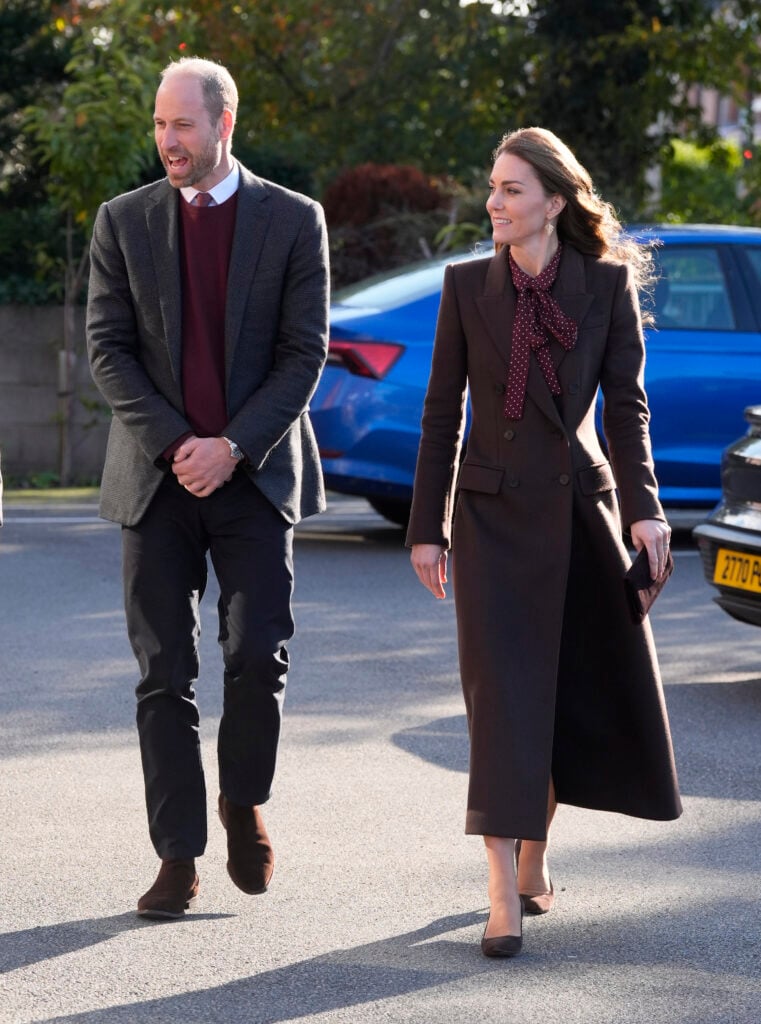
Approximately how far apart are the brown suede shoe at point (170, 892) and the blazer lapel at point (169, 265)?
1146 mm

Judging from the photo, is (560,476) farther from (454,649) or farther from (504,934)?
(454,649)

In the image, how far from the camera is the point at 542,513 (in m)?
4.44

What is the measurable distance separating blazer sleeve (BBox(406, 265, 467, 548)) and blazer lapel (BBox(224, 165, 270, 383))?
457 mm

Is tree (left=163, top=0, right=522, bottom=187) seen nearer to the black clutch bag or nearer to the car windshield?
the car windshield

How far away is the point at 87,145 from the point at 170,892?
10.4 m

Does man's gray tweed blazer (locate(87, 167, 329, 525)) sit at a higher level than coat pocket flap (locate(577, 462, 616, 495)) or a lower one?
higher

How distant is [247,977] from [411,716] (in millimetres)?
2699

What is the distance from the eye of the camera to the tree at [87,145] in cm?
1413

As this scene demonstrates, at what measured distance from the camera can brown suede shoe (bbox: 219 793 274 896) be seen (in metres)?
4.66

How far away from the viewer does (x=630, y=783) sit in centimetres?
453

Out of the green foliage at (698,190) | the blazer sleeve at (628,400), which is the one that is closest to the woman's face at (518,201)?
the blazer sleeve at (628,400)

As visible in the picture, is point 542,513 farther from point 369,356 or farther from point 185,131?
point 369,356

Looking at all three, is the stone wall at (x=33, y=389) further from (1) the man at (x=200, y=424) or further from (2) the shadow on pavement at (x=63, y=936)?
(2) the shadow on pavement at (x=63, y=936)

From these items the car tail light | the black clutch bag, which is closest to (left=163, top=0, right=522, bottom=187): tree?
the car tail light
